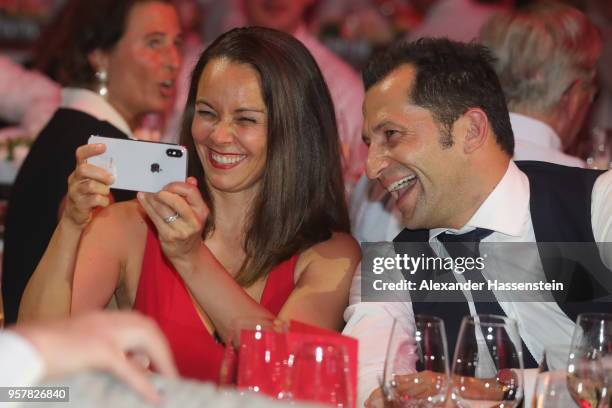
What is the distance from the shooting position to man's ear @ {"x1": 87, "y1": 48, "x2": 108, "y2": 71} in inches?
144

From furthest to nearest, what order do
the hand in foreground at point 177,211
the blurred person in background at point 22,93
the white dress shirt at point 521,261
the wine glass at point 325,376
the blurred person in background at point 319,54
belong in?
1. the blurred person in background at point 22,93
2. the blurred person in background at point 319,54
3. the white dress shirt at point 521,261
4. the hand in foreground at point 177,211
5. the wine glass at point 325,376

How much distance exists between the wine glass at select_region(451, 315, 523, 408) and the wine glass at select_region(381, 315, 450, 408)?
0.05 m

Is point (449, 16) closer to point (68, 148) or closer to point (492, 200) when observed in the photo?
point (68, 148)

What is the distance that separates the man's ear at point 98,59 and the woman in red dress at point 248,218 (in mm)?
1048

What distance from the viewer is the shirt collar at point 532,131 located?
324 centimetres

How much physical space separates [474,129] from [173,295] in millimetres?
865

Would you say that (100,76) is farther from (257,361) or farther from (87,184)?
(257,361)

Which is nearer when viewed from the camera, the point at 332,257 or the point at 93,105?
the point at 332,257

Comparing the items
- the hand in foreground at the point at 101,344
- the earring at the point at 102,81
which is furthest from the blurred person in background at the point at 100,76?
the hand in foreground at the point at 101,344

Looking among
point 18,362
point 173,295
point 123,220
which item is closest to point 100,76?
point 123,220

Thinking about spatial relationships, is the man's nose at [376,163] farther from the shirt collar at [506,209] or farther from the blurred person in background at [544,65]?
the blurred person in background at [544,65]

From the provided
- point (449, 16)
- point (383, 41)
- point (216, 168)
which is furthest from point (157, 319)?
point (383, 41)

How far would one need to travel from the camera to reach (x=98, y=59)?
3.66m

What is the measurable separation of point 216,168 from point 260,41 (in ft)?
1.14
